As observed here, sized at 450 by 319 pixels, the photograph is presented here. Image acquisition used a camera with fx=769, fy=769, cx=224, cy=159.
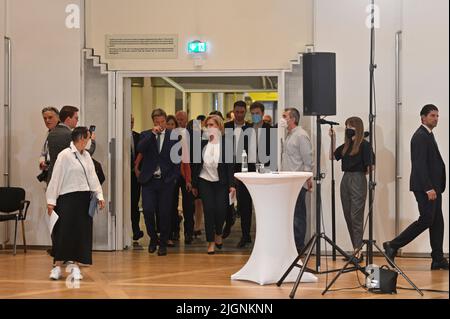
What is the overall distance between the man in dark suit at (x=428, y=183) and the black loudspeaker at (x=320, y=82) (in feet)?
3.72

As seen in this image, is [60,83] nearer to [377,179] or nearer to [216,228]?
[216,228]

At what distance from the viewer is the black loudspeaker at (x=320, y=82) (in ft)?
21.1

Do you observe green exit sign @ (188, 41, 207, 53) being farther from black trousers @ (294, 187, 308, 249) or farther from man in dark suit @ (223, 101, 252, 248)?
black trousers @ (294, 187, 308, 249)

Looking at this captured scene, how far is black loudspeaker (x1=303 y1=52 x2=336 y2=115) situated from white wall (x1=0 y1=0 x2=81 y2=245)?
3194 millimetres

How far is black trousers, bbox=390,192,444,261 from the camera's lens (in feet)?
23.6

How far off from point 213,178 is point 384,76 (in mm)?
2134

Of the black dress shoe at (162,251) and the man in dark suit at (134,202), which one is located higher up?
the man in dark suit at (134,202)

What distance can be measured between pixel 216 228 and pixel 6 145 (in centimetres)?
258

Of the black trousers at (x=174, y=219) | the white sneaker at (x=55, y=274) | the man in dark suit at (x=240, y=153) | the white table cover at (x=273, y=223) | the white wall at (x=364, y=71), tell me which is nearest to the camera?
the white table cover at (x=273, y=223)

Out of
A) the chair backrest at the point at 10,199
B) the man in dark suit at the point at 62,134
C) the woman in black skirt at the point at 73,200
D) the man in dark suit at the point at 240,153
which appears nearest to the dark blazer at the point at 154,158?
the man in dark suit at the point at 240,153

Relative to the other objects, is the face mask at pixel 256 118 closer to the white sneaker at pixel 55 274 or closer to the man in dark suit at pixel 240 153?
the man in dark suit at pixel 240 153

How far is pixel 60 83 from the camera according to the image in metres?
8.64

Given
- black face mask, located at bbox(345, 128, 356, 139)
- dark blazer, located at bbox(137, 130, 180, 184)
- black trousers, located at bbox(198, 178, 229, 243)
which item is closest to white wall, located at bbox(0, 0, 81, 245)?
dark blazer, located at bbox(137, 130, 180, 184)
